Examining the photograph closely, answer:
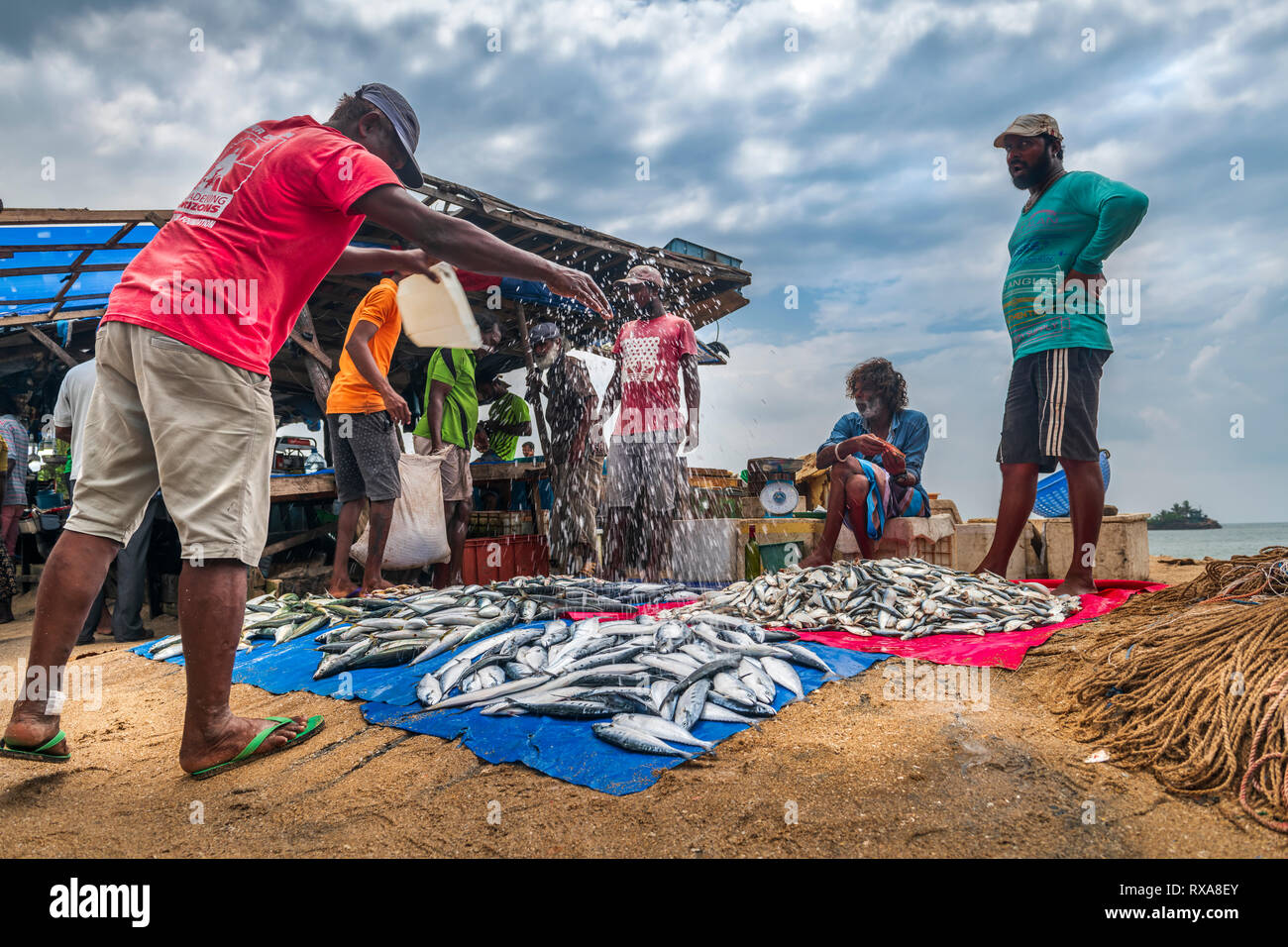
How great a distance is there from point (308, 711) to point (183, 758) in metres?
0.68

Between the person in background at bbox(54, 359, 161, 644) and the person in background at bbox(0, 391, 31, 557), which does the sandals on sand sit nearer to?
the person in background at bbox(54, 359, 161, 644)

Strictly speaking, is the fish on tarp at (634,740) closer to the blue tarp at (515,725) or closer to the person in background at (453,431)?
the blue tarp at (515,725)

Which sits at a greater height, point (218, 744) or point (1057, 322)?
point (1057, 322)

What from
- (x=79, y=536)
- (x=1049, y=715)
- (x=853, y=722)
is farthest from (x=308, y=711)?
(x=1049, y=715)

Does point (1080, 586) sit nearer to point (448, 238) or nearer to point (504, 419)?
point (448, 238)

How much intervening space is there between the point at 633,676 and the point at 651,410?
139 inches

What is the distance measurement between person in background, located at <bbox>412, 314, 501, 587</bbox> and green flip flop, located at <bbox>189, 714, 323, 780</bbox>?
3.95 metres

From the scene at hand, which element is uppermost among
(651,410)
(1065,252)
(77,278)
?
(77,278)

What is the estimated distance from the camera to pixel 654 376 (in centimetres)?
597

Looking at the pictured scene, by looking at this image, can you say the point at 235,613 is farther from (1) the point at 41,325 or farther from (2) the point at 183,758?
(1) the point at 41,325

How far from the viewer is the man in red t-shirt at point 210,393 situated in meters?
2.13

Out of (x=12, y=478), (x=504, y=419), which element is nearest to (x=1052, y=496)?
(x=504, y=419)

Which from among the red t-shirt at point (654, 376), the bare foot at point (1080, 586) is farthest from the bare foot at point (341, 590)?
Result: the bare foot at point (1080, 586)

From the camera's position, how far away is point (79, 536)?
218 cm
